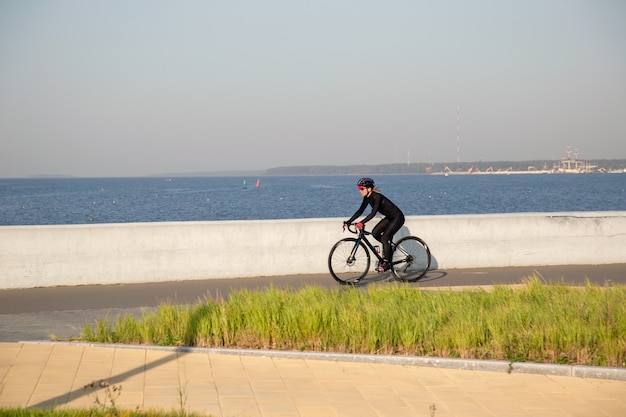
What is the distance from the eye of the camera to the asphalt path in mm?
9883

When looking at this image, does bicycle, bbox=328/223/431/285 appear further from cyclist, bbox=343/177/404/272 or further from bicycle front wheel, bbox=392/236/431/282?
cyclist, bbox=343/177/404/272

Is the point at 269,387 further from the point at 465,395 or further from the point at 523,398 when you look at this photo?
the point at 523,398

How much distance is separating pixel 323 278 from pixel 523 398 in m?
6.82

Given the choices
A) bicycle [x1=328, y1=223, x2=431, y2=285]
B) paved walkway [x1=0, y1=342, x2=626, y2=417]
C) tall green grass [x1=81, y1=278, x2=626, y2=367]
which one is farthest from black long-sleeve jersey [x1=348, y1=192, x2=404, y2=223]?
paved walkway [x1=0, y1=342, x2=626, y2=417]

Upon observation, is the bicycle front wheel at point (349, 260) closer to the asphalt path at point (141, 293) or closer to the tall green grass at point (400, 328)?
the asphalt path at point (141, 293)

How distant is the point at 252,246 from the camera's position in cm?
1383

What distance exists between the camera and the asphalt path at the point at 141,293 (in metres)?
9.88

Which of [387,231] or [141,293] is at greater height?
[387,231]

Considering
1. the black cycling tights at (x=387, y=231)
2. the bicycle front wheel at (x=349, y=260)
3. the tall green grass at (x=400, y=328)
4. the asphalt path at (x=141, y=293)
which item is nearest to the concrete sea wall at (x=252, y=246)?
the asphalt path at (x=141, y=293)

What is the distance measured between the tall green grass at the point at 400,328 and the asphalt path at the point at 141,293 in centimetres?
101

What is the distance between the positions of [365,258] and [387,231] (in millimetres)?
638

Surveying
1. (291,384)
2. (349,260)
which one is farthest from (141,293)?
(291,384)

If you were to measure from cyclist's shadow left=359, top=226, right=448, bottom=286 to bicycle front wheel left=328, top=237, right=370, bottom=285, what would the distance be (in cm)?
20

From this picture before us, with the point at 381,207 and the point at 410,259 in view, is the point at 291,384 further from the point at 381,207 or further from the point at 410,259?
the point at 410,259
